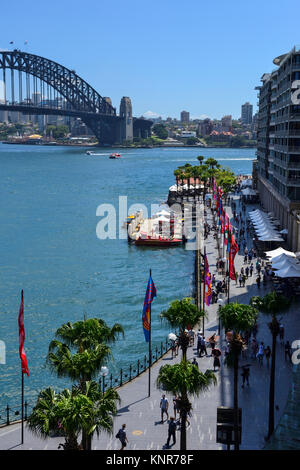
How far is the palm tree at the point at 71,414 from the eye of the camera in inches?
542

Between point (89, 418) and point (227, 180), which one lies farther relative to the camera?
point (227, 180)

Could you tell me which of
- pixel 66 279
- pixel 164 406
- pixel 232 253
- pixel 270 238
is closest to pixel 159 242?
pixel 66 279

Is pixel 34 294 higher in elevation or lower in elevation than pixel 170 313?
lower

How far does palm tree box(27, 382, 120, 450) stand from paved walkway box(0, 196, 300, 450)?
162 inches

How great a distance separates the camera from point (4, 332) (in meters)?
34.5

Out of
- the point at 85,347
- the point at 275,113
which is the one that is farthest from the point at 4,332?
the point at 275,113

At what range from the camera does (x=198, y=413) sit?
68.8 ft

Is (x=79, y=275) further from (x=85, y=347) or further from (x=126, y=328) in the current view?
(x=85, y=347)

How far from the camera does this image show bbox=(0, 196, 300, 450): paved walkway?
18.8 metres

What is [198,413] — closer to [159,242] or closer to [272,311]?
[272,311]

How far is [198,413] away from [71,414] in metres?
8.28

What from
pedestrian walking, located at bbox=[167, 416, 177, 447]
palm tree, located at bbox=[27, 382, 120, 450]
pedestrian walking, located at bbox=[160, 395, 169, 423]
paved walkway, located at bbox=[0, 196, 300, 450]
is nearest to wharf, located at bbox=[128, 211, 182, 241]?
paved walkway, located at bbox=[0, 196, 300, 450]

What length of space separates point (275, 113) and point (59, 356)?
50.9 m

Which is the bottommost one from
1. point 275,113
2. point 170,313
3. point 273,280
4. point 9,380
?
point 9,380
